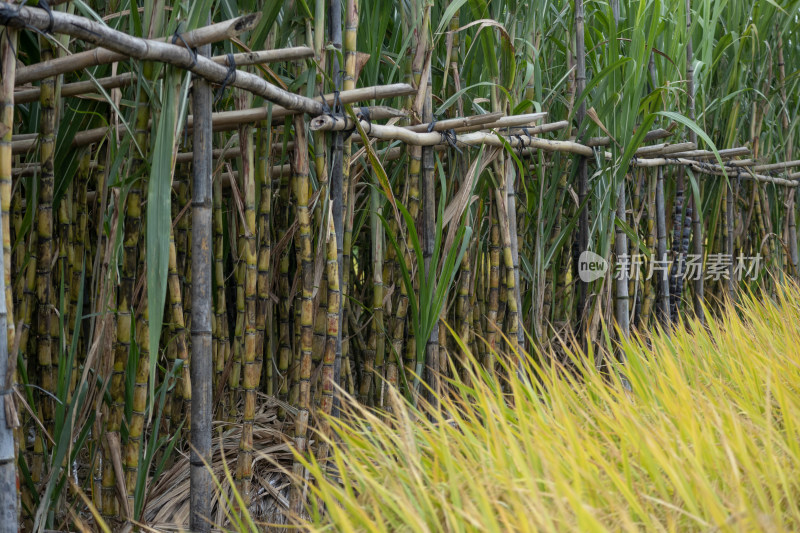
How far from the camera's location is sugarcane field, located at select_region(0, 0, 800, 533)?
33.4 inches

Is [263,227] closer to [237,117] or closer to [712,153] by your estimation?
[237,117]

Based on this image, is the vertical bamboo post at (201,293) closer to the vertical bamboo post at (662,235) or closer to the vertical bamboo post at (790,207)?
the vertical bamboo post at (662,235)

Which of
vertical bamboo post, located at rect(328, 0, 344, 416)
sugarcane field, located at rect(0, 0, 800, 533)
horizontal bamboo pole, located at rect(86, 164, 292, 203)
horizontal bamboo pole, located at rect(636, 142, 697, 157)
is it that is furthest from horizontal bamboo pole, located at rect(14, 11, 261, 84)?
horizontal bamboo pole, located at rect(636, 142, 697, 157)

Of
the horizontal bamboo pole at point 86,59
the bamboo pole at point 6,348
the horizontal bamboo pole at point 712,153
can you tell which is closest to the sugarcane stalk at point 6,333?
the bamboo pole at point 6,348

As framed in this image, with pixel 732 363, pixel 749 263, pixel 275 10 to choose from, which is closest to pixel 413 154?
pixel 275 10

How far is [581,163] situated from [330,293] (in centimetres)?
104

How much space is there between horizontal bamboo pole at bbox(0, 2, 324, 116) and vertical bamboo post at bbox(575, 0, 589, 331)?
1080mm

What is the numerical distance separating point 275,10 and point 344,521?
0.79 meters

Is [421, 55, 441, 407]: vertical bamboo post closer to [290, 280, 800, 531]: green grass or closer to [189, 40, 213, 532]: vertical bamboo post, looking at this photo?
[290, 280, 800, 531]: green grass

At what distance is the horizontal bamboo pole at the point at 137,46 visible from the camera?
80 centimetres

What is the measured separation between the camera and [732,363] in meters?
1.34

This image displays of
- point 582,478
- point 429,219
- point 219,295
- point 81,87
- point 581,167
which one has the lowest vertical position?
point 582,478

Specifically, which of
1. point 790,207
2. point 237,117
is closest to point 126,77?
point 237,117

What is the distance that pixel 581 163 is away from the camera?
208 centimetres
